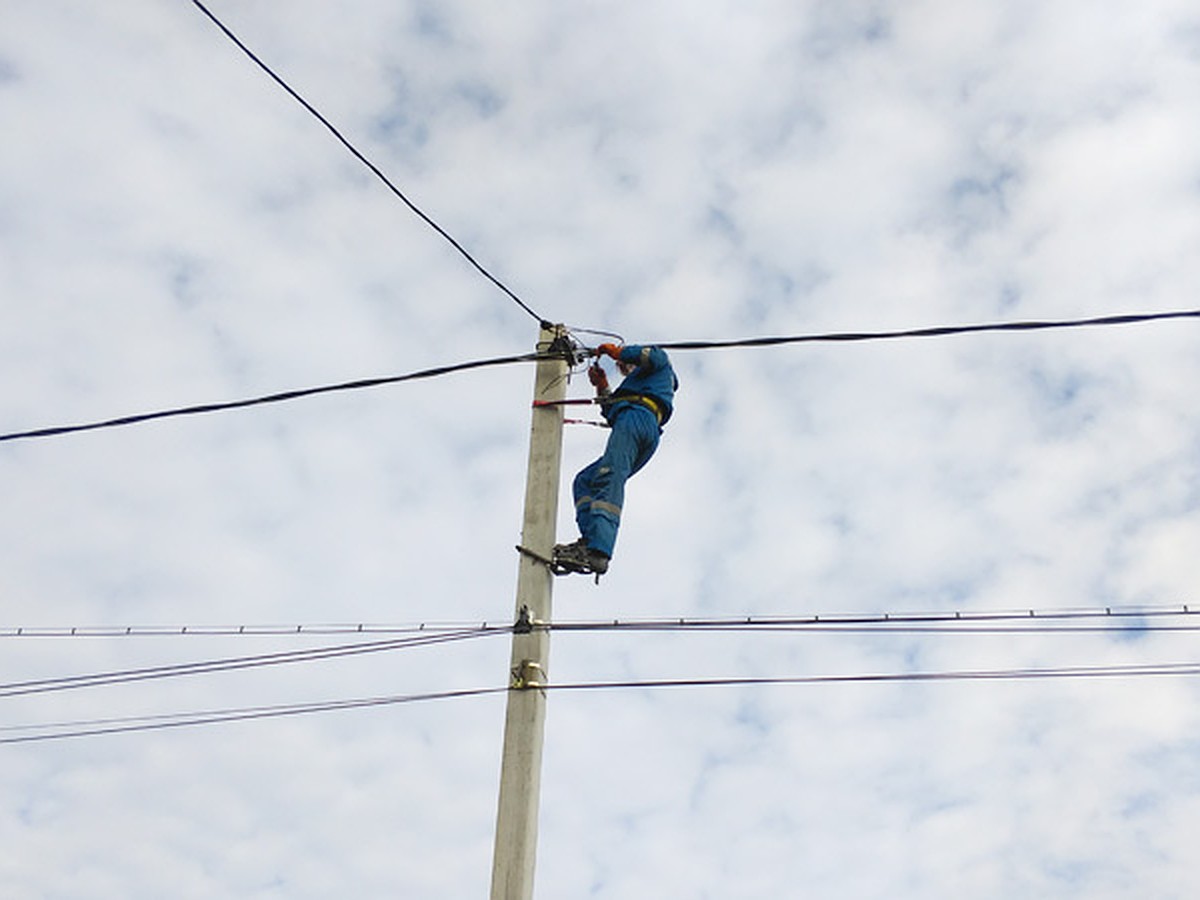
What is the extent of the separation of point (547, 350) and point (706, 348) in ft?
2.90

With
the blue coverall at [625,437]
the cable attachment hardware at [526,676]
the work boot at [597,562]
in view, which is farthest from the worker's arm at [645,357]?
the cable attachment hardware at [526,676]

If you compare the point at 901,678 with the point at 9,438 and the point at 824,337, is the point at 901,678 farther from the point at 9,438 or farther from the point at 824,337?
the point at 9,438

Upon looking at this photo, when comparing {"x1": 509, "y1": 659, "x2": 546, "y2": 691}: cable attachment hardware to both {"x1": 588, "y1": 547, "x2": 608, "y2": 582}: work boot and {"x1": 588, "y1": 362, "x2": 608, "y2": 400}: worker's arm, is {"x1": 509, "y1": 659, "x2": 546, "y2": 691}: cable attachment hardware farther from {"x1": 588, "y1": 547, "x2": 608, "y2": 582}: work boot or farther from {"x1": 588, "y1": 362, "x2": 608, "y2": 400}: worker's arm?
{"x1": 588, "y1": 362, "x2": 608, "y2": 400}: worker's arm

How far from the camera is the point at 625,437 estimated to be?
24.3 feet

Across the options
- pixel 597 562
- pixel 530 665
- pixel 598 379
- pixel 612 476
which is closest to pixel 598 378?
pixel 598 379

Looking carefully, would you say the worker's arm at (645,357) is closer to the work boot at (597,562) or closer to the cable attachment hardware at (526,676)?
the work boot at (597,562)

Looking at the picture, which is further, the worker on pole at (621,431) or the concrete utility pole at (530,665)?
the worker on pole at (621,431)

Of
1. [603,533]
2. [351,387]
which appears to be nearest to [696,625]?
[603,533]

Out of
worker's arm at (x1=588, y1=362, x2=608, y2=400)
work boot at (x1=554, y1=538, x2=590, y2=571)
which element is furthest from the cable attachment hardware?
worker's arm at (x1=588, y1=362, x2=608, y2=400)

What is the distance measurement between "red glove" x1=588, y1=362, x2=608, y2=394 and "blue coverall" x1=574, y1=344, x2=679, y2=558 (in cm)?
11

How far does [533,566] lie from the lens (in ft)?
20.6

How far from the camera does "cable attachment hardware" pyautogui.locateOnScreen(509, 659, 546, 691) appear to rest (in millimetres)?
5875

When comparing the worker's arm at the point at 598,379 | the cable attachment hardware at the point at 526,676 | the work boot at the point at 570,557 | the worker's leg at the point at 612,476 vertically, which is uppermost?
the worker's arm at the point at 598,379

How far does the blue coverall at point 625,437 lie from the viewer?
695 cm
